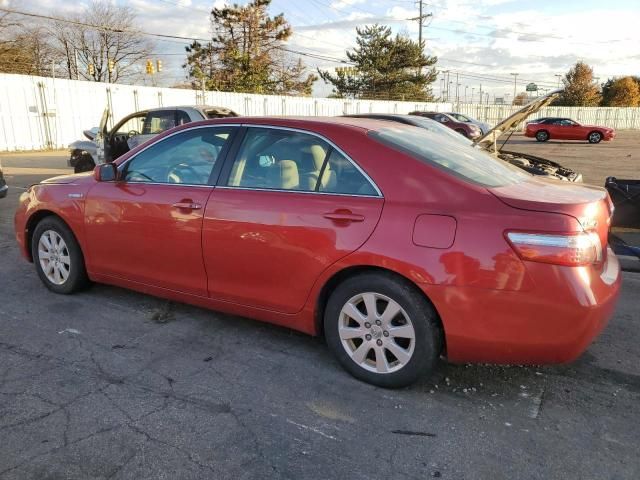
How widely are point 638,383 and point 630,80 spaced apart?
243 feet

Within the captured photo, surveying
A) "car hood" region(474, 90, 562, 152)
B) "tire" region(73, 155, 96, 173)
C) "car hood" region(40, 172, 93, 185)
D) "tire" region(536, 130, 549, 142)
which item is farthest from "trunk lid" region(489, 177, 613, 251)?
"tire" region(536, 130, 549, 142)

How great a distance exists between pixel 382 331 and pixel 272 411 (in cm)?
76

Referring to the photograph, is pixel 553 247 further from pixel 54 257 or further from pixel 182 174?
pixel 54 257

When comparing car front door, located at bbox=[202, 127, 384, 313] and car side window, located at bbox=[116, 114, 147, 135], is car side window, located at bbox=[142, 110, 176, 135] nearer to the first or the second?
car side window, located at bbox=[116, 114, 147, 135]

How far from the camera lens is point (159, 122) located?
10102 mm

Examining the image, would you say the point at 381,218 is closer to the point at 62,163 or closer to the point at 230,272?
the point at 230,272

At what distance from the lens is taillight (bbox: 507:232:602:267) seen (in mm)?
2633

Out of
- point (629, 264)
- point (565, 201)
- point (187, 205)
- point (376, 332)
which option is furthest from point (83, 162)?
point (565, 201)

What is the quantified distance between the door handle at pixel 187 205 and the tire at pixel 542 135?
112 ft

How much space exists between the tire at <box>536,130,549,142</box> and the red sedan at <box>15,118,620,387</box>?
108 ft

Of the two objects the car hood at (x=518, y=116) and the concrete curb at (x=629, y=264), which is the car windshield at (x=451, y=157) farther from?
the car hood at (x=518, y=116)

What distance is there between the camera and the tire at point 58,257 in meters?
4.51

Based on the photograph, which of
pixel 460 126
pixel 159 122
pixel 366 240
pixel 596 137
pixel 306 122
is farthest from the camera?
pixel 596 137

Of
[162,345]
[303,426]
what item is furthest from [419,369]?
[162,345]
